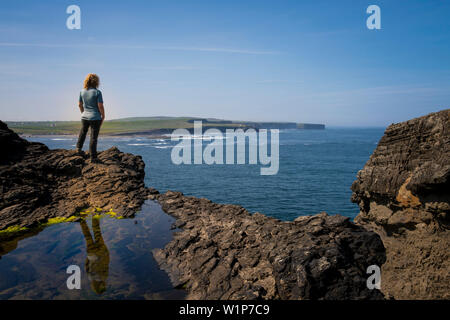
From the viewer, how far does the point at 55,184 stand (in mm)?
13656

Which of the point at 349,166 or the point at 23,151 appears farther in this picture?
the point at 349,166

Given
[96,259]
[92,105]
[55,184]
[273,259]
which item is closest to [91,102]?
[92,105]

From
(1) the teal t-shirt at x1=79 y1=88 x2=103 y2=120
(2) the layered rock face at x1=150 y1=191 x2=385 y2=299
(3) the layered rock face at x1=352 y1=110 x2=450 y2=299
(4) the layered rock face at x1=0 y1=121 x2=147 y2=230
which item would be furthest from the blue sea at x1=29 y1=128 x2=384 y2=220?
(1) the teal t-shirt at x1=79 y1=88 x2=103 y2=120

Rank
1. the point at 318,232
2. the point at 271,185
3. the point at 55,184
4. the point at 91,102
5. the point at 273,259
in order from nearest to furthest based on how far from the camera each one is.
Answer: the point at 273,259
the point at 318,232
the point at 55,184
the point at 91,102
the point at 271,185

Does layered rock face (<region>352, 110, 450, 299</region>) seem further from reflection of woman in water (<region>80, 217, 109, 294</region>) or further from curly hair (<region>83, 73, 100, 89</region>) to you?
curly hair (<region>83, 73, 100, 89</region>)

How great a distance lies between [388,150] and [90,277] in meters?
11.3

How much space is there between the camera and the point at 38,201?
40.0 ft

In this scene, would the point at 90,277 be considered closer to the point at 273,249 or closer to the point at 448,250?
the point at 273,249

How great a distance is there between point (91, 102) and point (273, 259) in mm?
11369

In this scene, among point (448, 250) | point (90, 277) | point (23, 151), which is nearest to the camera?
point (90, 277)

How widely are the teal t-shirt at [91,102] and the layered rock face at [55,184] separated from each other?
8.47 ft

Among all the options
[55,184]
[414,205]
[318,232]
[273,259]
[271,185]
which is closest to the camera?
[273,259]

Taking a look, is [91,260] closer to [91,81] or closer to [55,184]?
[55,184]
